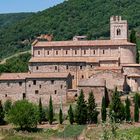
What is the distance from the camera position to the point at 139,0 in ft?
469

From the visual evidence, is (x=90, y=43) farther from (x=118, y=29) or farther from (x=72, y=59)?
(x=118, y=29)

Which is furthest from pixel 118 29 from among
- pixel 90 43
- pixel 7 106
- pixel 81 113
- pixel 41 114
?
pixel 7 106

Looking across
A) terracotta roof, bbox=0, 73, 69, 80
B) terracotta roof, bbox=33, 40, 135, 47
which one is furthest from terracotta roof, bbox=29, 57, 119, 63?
terracotta roof, bbox=0, 73, 69, 80

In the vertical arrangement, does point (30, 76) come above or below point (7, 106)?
above

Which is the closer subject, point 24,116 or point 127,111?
point 127,111

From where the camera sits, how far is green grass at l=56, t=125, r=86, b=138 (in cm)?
5047

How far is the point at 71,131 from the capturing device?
51250 millimetres

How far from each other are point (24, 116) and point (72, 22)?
80365mm

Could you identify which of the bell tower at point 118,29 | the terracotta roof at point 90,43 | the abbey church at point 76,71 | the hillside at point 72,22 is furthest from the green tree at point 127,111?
the hillside at point 72,22

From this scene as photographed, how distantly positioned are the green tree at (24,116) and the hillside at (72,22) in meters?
60.1

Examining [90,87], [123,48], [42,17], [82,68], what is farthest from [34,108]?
[42,17]

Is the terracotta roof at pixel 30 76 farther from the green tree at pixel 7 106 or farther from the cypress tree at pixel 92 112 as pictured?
the cypress tree at pixel 92 112

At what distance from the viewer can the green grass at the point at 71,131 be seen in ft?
166

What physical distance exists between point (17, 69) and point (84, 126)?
22005mm
